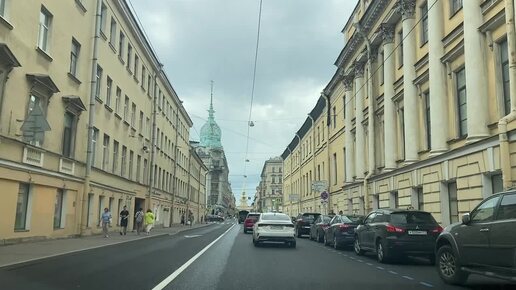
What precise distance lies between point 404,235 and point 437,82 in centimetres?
800

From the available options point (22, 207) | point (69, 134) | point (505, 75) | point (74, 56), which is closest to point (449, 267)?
point (505, 75)

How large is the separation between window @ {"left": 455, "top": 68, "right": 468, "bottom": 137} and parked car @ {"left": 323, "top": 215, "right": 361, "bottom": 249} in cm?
524

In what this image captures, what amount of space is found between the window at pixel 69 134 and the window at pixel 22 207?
4198 mm

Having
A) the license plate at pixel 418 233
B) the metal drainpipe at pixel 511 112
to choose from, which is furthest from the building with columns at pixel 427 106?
the license plate at pixel 418 233

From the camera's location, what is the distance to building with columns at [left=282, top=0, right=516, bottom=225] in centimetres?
1633

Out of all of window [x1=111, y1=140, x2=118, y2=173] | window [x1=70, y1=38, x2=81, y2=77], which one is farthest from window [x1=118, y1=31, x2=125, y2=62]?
window [x1=70, y1=38, x2=81, y2=77]

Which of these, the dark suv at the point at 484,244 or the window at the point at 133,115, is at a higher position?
the window at the point at 133,115

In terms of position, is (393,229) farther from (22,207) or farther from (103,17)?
(103,17)

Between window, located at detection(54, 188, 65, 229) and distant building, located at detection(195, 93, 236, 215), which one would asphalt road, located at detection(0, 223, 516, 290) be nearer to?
window, located at detection(54, 188, 65, 229)

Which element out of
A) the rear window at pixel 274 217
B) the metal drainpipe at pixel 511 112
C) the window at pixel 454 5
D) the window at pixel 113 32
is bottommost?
the rear window at pixel 274 217

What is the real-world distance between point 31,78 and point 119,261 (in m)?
8.54

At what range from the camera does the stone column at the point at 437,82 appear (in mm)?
19797

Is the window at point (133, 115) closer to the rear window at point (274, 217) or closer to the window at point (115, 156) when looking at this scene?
the window at point (115, 156)

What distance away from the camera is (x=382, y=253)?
14844 millimetres
